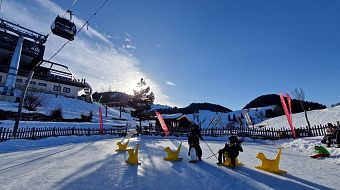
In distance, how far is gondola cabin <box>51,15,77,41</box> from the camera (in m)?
14.1

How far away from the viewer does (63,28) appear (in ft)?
46.4

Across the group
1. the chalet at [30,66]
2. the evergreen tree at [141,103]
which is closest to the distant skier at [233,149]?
the evergreen tree at [141,103]

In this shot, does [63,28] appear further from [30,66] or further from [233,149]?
[30,66]

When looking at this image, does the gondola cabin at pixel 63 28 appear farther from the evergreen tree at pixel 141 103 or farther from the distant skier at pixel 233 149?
the evergreen tree at pixel 141 103

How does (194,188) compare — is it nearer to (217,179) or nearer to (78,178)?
(217,179)

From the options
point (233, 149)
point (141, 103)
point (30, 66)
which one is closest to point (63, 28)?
point (233, 149)

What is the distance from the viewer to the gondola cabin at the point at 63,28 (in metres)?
14.1

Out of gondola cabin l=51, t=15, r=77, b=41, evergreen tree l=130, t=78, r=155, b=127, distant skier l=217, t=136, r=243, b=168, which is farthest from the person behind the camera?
evergreen tree l=130, t=78, r=155, b=127

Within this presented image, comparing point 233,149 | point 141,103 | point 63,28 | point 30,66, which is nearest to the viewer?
point 233,149

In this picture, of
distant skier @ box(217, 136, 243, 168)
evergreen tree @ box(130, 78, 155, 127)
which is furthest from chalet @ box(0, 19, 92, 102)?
distant skier @ box(217, 136, 243, 168)

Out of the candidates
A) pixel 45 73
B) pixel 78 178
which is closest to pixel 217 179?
pixel 78 178

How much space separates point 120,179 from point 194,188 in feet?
6.70

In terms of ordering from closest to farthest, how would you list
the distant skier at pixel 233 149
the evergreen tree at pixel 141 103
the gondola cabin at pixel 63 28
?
the distant skier at pixel 233 149, the gondola cabin at pixel 63 28, the evergreen tree at pixel 141 103

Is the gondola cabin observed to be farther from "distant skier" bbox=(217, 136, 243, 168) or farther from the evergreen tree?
the evergreen tree
